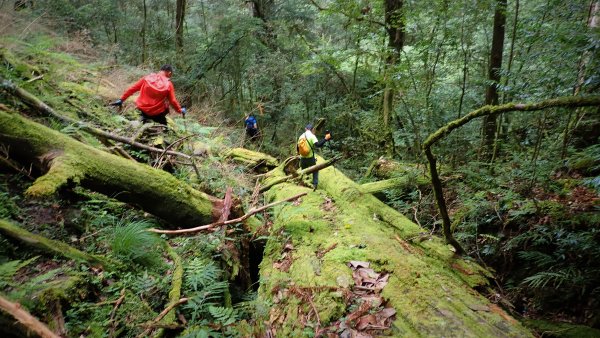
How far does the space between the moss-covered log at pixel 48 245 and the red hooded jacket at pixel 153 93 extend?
3920 millimetres

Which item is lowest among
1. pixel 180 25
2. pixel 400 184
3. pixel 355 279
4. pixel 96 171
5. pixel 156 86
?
pixel 400 184

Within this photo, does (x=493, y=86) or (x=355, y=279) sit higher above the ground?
(x=493, y=86)

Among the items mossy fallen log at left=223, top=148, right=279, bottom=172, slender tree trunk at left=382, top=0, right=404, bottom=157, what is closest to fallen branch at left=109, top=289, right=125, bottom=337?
mossy fallen log at left=223, top=148, right=279, bottom=172

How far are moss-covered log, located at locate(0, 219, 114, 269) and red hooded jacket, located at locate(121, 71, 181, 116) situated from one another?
12.9 feet

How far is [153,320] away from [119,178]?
6.03 ft

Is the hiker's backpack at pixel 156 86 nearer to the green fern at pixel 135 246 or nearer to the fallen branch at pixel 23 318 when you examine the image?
the green fern at pixel 135 246

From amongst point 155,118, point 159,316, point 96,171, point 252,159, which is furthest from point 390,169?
point 159,316

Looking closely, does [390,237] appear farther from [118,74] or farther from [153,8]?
[153,8]

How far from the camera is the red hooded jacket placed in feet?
21.4

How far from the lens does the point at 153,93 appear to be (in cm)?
664

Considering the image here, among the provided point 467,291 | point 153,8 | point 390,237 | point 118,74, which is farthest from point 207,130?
point 153,8

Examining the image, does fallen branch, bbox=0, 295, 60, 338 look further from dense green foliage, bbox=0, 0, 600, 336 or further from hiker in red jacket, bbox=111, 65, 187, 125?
hiker in red jacket, bbox=111, 65, 187, 125

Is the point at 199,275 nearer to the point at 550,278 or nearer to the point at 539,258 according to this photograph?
the point at 550,278

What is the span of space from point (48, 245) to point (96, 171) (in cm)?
98
